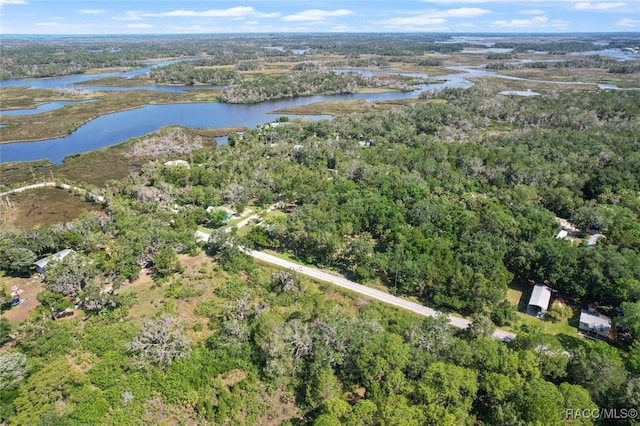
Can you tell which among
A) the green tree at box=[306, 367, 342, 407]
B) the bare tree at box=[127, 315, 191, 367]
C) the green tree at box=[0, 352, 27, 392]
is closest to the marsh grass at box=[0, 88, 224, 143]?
the green tree at box=[0, 352, 27, 392]

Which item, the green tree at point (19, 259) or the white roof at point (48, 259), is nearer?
the green tree at point (19, 259)

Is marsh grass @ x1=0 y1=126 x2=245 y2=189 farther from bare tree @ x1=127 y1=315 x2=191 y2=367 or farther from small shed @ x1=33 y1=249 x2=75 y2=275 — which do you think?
bare tree @ x1=127 y1=315 x2=191 y2=367

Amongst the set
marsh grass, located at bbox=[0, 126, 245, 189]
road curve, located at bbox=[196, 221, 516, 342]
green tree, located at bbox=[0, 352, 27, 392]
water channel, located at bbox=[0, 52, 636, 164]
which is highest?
water channel, located at bbox=[0, 52, 636, 164]

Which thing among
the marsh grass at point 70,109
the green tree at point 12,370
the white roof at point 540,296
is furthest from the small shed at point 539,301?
the marsh grass at point 70,109

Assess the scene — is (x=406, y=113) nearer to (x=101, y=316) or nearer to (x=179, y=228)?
(x=179, y=228)

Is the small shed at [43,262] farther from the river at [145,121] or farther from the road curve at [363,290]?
the river at [145,121]

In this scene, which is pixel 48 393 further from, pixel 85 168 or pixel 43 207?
pixel 85 168

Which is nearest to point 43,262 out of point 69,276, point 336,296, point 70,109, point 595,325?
point 69,276
